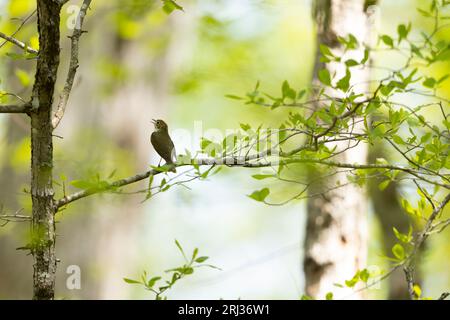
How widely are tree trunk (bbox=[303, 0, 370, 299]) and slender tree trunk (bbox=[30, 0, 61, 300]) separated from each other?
81.2 inches

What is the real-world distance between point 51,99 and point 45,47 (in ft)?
0.59

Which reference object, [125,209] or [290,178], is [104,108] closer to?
[125,209]

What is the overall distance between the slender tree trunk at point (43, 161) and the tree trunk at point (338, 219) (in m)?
2.06

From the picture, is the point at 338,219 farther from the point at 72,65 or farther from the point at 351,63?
the point at 72,65

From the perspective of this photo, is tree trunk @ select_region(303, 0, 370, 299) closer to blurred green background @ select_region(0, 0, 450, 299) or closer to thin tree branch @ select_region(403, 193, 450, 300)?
blurred green background @ select_region(0, 0, 450, 299)

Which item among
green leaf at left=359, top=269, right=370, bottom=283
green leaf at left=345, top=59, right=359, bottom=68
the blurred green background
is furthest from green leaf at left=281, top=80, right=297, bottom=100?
the blurred green background

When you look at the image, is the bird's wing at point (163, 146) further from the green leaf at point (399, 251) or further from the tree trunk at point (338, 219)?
the tree trunk at point (338, 219)

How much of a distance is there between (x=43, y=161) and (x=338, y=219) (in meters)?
2.23

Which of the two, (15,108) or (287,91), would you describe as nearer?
(15,108)

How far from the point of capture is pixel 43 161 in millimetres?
2004

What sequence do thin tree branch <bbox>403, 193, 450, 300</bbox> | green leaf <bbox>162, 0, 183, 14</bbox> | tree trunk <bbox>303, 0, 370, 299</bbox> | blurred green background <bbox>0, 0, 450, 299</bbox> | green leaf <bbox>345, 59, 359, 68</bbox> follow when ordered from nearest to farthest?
green leaf <bbox>162, 0, 183, 14</bbox> < green leaf <bbox>345, 59, 359, 68</bbox> < thin tree branch <bbox>403, 193, 450, 300</bbox> < tree trunk <bbox>303, 0, 370, 299</bbox> < blurred green background <bbox>0, 0, 450, 299</bbox>

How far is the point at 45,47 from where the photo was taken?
1909mm

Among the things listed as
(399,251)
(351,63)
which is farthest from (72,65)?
(399,251)

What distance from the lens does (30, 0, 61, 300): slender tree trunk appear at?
1914 mm
